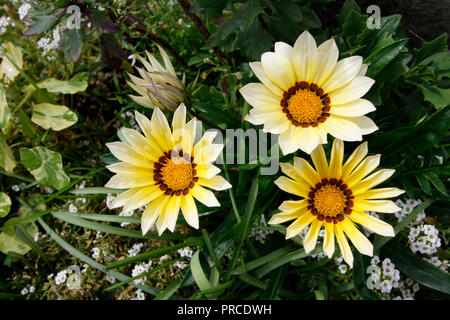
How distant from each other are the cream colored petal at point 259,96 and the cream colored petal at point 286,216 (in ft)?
1.05

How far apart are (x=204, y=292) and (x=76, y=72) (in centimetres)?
139

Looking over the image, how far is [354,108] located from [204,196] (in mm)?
493

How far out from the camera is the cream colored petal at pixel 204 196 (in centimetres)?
115

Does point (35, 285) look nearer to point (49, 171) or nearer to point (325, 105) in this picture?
point (49, 171)

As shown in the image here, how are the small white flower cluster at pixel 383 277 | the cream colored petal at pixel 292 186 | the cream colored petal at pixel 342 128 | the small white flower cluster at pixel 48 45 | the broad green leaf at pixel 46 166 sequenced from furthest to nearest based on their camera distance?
1. the small white flower cluster at pixel 48 45
2. the broad green leaf at pixel 46 166
3. the small white flower cluster at pixel 383 277
4. the cream colored petal at pixel 292 186
5. the cream colored petal at pixel 342 128

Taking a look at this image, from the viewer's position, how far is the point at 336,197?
126 centimetres

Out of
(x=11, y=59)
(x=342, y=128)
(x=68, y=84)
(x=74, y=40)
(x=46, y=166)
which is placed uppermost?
(x=11, y=59)

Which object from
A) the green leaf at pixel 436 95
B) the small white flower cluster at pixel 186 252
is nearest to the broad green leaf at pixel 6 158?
the small white flower cluster at pixel 186 252

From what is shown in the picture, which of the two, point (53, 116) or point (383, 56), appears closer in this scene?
point (383, 56)

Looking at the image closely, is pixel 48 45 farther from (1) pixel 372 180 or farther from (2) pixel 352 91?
(1) pixel 372 180

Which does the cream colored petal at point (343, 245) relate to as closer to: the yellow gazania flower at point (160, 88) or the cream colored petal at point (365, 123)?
the cream colored petal at point (365, 123)

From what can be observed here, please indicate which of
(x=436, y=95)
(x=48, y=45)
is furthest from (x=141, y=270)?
(x=436, y=95)

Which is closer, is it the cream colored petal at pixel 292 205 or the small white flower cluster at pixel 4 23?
the cream colored petal at pixel 292 205

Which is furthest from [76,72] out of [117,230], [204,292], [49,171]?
[204,292]
